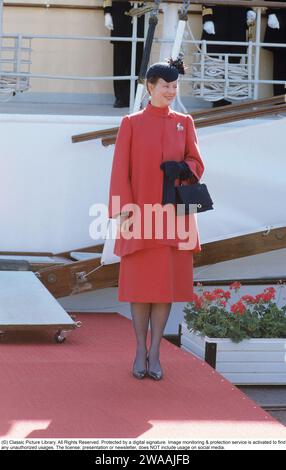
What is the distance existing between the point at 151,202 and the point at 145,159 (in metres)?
0.22

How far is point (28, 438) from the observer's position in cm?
415

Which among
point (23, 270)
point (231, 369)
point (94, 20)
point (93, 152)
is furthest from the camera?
point (94, 20)

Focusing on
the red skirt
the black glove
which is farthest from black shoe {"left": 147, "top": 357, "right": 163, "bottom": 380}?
the black glove

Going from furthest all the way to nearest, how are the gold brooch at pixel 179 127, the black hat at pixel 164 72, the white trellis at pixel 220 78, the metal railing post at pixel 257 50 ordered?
the white trellis at pixel 220 78, the metal railing post at pixel 257 50, the gold brooch at pixel 179 127, the black hat at pixel 164 72

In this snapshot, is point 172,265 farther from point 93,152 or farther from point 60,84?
point 60,84

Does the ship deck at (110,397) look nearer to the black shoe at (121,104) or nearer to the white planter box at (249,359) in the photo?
the white planter box at (249,359)

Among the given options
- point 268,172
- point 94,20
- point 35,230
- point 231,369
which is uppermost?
point 94,20

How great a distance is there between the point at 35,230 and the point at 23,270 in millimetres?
557

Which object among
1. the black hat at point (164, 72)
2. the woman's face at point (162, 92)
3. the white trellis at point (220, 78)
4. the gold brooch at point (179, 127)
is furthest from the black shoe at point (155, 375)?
the white trellis at point (220, 78)

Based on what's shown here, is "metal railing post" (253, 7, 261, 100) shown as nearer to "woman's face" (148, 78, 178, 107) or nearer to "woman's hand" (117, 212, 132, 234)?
"woman's face" (148, 78, 178, 107)


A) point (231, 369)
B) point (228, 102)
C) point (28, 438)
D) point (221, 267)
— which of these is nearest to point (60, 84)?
point (228, 102)

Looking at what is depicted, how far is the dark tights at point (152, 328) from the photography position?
205 inches

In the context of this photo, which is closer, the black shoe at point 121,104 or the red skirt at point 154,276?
the red skirt at point 154,276

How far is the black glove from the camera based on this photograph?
5.14 meters
